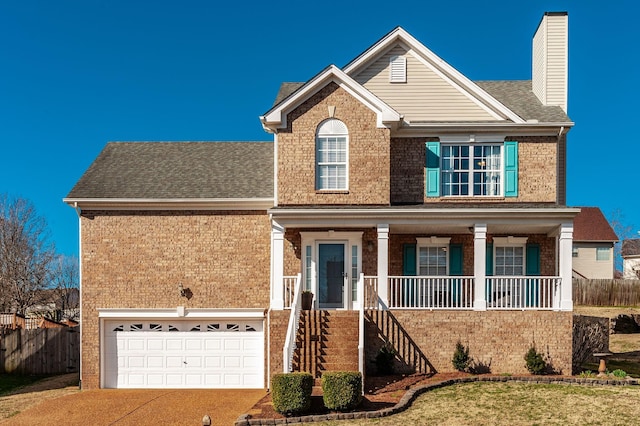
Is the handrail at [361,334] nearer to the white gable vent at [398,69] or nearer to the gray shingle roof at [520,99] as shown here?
the gray shingle roof at [520,99]

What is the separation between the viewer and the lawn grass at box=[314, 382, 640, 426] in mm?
12195

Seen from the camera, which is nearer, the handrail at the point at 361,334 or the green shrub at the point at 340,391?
the green shrub at the point at 340,391

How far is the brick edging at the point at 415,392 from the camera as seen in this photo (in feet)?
40.3

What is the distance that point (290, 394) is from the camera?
12516 millimetres

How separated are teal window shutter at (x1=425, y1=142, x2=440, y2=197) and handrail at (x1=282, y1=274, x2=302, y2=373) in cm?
475

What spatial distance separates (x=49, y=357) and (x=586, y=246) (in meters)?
36.3

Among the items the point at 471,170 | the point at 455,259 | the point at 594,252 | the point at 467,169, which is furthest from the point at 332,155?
the point at 594,252

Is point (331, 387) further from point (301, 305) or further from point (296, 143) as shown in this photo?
point (296, 143)

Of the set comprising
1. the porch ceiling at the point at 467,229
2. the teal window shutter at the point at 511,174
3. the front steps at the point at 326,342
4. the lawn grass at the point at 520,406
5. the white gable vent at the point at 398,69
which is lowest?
the lawn grass at the point at 520,406

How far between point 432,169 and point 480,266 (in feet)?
11.0

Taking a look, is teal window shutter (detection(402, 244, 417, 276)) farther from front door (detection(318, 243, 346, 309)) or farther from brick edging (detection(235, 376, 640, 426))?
brick edging (detection(235, 376, 640, 426))

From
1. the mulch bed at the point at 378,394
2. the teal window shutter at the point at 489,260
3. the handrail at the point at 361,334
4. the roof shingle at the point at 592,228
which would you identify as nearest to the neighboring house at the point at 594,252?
the roof shingle at the point at 592,228

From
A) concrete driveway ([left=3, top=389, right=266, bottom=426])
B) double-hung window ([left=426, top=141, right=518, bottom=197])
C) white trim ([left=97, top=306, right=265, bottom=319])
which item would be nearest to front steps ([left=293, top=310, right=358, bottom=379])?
concrete driveway ([left=3, top=389, right=266, bottom=426])

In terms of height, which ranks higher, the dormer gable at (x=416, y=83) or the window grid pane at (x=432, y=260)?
the dormer gable at (x=416, y=83)
